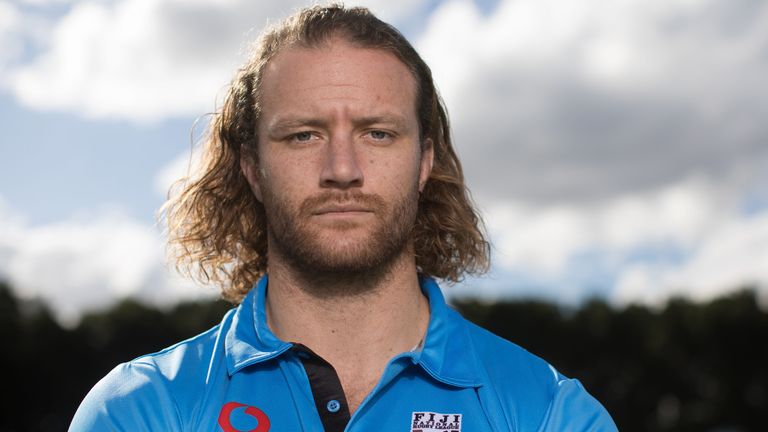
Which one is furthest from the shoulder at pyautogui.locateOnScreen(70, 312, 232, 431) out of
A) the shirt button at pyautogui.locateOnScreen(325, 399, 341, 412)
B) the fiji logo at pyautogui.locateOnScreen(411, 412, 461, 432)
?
the fiji logo at pyautogui.locateOnScreen(411, 412, 461, 432)

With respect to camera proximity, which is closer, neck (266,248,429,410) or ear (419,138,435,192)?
neck (266,248,429,410)

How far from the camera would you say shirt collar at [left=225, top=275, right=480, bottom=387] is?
4109mm

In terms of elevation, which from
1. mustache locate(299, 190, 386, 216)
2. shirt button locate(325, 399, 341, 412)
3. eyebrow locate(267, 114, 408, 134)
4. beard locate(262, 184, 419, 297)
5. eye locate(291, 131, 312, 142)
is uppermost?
eyebrow locate(267, 114, 408, 134)

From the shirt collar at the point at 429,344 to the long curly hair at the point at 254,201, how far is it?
852 millimetres

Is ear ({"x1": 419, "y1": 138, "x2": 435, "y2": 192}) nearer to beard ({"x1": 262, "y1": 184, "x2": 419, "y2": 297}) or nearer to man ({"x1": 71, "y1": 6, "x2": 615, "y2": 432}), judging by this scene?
man ({"x1": 71, "y1": 6, "x2": 615, "y2": 432})

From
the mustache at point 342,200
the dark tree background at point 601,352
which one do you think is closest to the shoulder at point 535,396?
the mustache at point 342,200

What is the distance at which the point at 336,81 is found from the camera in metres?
4.38

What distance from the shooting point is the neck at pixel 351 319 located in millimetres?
4266

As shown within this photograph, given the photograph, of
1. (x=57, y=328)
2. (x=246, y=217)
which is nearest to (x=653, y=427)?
(x=57, y=328)

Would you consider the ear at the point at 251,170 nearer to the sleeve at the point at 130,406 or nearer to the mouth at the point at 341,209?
the mouth at the point at 341,209

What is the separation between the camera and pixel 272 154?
4398mm

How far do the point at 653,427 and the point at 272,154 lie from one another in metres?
43.1

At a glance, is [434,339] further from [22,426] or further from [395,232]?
[22,426]

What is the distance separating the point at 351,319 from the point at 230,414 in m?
0.71
